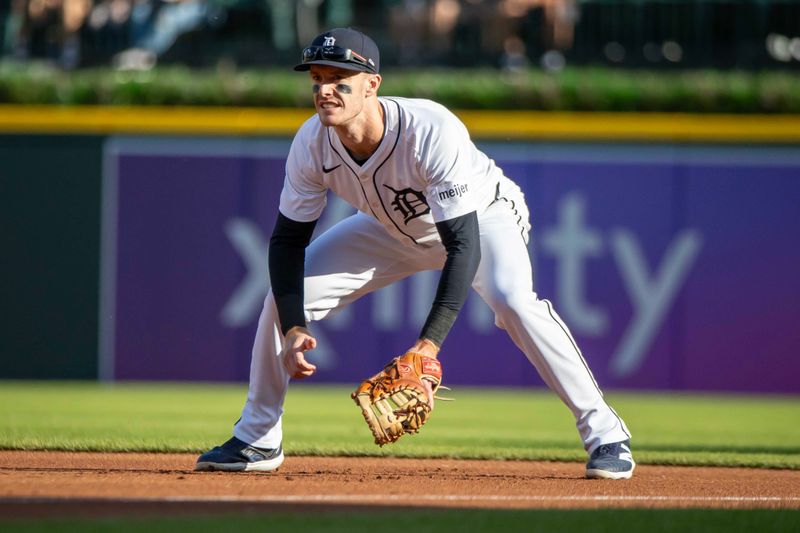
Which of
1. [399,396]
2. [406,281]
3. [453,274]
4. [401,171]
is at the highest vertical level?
[401,171]

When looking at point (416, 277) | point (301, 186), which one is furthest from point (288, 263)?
point (416, 277)

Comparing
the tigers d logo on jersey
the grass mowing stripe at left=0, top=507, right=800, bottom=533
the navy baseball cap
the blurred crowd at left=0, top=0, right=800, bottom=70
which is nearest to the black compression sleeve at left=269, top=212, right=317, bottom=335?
the tigers d logo on jersey

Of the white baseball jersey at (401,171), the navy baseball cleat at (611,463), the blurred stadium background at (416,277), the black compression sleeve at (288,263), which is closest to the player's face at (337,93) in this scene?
the white baseball jersey at (401,171)

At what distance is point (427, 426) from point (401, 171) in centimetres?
309

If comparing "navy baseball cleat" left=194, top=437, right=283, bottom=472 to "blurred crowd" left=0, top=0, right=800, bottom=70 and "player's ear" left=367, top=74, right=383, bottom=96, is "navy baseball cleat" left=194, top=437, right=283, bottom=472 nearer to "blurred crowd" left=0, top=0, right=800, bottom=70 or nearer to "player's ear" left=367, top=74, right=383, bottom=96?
"player's ear" left=367, top=74, right=383, bottom=96

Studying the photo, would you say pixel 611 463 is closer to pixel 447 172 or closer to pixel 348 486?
pixel 348 486

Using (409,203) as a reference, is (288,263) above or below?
below

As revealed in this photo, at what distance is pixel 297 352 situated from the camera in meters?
4.22

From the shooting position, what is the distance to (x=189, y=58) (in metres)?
11.3

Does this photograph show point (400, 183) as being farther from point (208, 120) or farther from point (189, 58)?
point (189, 58)

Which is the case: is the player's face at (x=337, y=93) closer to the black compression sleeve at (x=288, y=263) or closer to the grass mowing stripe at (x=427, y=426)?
the black compression sleeve at (x=288, y=263)

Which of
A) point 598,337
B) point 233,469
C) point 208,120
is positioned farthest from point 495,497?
point 208,120

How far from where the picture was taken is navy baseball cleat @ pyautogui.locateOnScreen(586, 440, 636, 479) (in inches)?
179

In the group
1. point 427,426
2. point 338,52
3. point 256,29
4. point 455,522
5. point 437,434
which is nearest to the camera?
point 455,522
